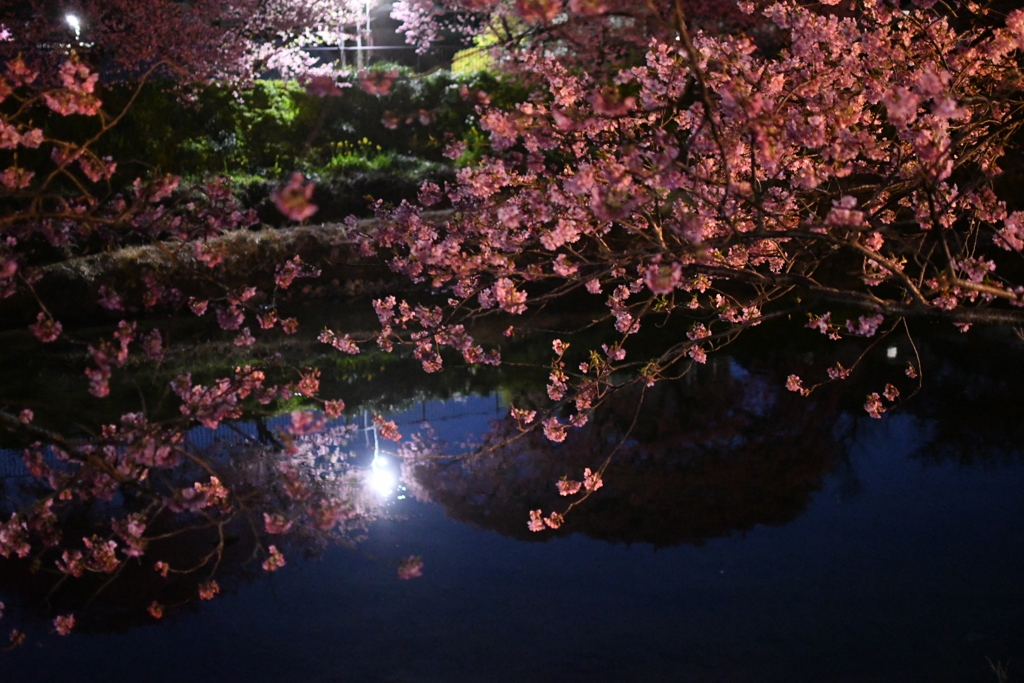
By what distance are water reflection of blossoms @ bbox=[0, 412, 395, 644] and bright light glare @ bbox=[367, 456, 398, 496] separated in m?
0.09

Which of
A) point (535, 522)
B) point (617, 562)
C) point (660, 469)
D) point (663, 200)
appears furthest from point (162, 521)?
point (663, 200)

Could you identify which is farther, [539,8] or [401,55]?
[401,55]

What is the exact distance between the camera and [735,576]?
5617mm

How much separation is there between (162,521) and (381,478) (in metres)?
1.74

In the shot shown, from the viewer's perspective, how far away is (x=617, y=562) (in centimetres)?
585

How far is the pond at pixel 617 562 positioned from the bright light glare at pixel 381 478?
0.09ft

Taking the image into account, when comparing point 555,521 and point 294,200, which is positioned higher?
point 294,200

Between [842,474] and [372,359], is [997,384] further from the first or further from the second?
[372,359]

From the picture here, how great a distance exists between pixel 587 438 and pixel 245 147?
12.4 metres

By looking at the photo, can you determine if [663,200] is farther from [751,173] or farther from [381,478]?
[381,478]

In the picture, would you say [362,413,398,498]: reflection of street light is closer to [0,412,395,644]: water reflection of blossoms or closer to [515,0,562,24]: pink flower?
[0,412,395,644]: water reflection of blossoms

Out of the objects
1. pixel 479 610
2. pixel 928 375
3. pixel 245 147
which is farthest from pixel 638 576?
pixel 245 147

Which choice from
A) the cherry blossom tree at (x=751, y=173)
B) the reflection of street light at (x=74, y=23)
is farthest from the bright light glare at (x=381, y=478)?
the reflection of street light at (x=74, y=23)

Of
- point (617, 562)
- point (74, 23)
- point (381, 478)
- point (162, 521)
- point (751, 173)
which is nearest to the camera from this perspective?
point (751, 173)
